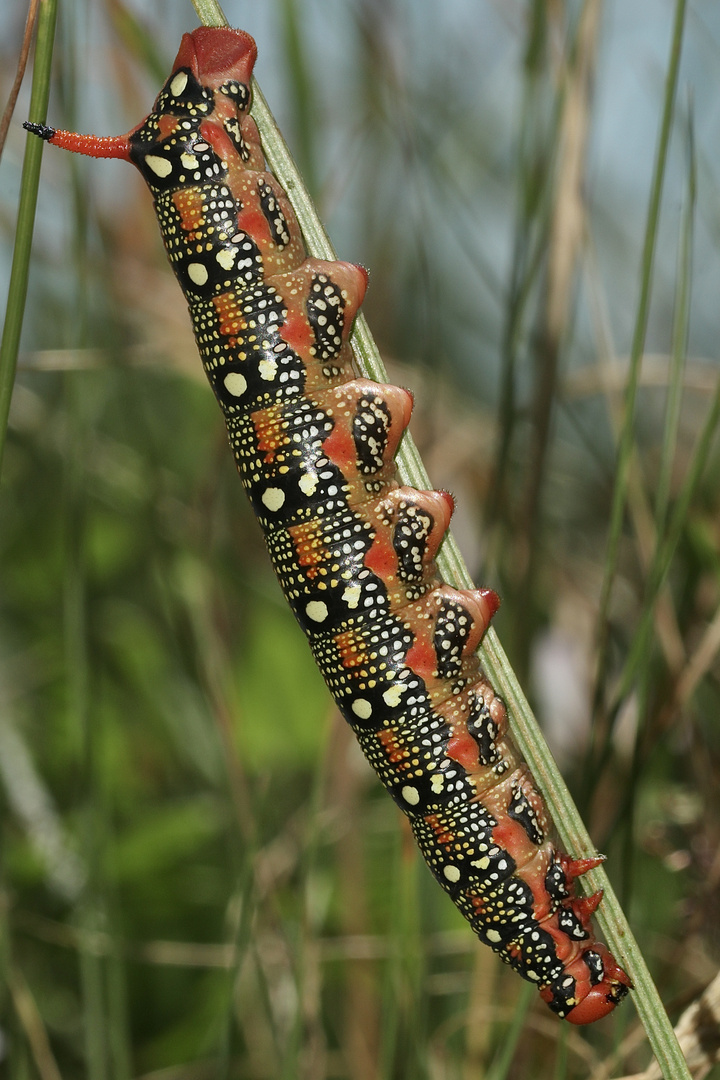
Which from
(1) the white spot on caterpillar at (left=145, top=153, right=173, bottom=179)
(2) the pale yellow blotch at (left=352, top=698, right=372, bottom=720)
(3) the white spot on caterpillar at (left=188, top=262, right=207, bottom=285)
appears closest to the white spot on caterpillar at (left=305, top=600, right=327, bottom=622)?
(2) the pale yellow blotch at (left=352, top=698, right=372, bottom=720)

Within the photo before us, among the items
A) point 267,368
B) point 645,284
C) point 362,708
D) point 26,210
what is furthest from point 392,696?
point 26,210

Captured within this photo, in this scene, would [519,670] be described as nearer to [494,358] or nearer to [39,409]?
[39,409]

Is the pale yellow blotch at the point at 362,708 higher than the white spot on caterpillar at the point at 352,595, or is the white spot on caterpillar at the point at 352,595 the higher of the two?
the white spot on caterpillar at the point at 352,595

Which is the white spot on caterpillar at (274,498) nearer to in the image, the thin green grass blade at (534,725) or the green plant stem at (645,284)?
the thin green grass blade at (534,725)

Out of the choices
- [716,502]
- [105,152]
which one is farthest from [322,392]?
[716,502]

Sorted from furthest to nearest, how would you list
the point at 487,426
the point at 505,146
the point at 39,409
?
1. the point at 505,146
2. the point at 487,426
3. the point at 39,409

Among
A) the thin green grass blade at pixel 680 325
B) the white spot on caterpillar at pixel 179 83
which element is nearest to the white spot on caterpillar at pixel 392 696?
the thin green grass blade at pixel 680 325

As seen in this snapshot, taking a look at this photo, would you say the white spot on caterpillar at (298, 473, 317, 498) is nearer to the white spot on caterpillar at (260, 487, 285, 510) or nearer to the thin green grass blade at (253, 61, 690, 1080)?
the white spot on caterpillar at (260, 487, 285, 510)
